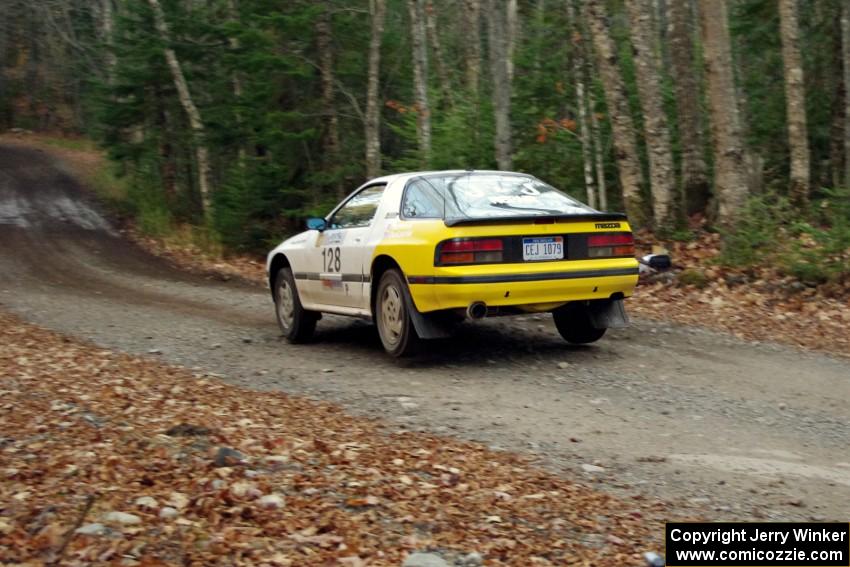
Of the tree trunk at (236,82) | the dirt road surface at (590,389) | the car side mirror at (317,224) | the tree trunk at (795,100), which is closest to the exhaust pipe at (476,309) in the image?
the dirt road surface at (590,389)

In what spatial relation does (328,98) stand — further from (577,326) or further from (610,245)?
(610,245)

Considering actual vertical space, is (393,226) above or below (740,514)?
above

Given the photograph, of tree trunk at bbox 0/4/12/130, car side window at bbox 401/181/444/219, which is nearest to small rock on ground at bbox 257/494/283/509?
car side window at bbox 401/181/444/219

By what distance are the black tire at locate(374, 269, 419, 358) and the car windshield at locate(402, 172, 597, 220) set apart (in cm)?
65

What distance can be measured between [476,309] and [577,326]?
1722 millimetres

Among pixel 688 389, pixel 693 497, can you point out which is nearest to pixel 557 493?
pixel 693 497

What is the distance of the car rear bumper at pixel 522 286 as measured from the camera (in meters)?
7.88

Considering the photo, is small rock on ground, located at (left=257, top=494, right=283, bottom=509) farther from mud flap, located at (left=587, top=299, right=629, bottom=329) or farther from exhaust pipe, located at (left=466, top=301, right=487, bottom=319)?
mud flap, located at (left=587, top=299, right=629, bottom=329)

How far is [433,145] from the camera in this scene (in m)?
17.8

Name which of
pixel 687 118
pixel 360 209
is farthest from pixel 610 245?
pixel 687 118

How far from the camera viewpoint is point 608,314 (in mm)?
8945

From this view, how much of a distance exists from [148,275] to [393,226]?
34.6 ft

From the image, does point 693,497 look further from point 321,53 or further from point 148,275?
point 321,53

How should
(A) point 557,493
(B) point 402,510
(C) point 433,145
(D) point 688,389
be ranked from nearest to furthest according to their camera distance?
(B) point 402,510
(A) point 557,493
(D) point 688,389
(C) point 433,145
